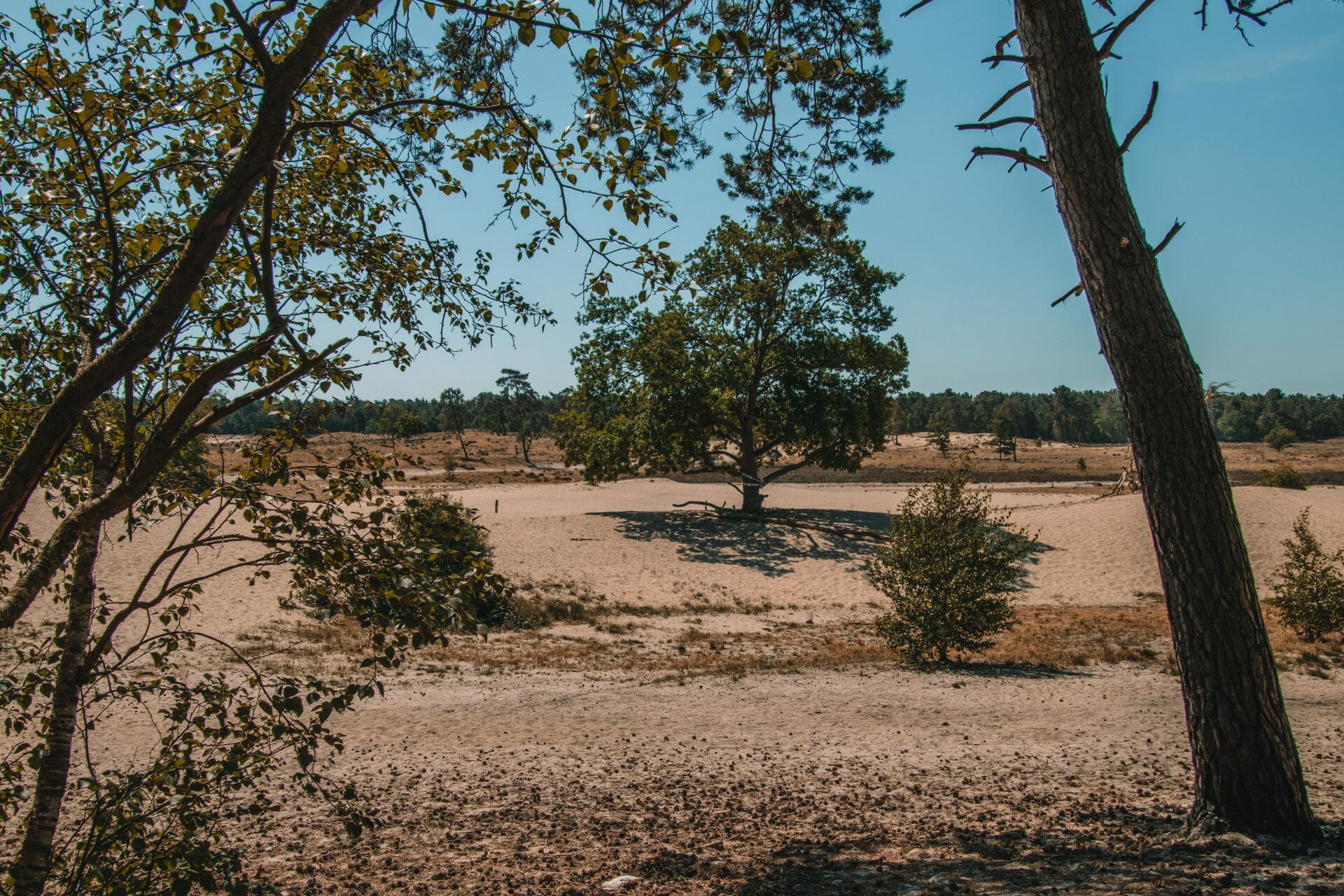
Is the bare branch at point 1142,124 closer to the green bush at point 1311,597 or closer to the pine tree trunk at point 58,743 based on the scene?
the pine tree trunk at point 58,743

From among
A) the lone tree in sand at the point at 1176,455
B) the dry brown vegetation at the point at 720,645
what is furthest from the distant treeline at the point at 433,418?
the lone tree in sand at the point at 1176,455

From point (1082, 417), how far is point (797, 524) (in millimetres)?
111933

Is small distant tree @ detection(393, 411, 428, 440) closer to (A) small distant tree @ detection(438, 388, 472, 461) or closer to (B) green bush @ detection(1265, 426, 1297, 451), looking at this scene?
(A) small distant tree @ detection(438, 388, 472, 461)

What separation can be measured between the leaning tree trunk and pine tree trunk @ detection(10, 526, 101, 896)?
522 centimetres

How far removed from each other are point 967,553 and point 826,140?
794 cm

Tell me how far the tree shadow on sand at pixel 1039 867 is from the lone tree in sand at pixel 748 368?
2110 centimetres

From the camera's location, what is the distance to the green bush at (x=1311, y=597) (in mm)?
13164

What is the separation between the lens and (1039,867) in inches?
164

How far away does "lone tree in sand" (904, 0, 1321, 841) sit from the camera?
14.3 ft

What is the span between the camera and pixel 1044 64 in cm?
460

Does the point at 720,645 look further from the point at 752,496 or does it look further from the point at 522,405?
the point at 522,405

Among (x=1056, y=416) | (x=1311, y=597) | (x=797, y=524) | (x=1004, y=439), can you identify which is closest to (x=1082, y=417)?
(x=1056, y=416)

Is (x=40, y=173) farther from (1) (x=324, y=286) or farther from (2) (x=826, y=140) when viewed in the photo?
(2) (x=826, y=140)

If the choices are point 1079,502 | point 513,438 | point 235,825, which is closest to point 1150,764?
point 235,825
